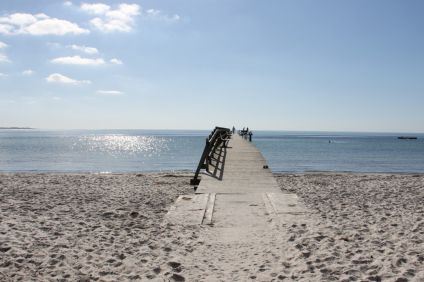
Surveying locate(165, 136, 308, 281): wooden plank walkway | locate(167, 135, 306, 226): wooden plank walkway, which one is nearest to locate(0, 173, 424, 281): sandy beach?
locate(165, 136, 308, 281): wooden plank walkway

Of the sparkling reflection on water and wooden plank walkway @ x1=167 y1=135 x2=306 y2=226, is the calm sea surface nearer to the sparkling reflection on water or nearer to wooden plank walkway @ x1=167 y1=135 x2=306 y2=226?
the sparkling reflection on water

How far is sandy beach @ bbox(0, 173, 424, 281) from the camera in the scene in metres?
4.93

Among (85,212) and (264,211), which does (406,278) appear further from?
(85,212)

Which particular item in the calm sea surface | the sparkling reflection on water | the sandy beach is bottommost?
the sparkling reflection on water

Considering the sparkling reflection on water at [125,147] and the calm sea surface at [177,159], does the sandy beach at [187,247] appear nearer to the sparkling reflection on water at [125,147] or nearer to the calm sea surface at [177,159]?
the calm sea surface at [177,159]

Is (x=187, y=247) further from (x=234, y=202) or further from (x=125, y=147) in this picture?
(x=125, y=147)

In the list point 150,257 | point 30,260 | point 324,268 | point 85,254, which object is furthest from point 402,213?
point 30,260

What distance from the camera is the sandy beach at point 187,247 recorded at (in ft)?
16.2

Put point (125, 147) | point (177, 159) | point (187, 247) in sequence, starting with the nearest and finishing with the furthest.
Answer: point (187, 247), point (177, 159), point (125, 147)

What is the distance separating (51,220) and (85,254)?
2.37m

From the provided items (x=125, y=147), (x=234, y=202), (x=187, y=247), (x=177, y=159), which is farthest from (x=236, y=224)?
(x=125, y=147)

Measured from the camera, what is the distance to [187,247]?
6184mm

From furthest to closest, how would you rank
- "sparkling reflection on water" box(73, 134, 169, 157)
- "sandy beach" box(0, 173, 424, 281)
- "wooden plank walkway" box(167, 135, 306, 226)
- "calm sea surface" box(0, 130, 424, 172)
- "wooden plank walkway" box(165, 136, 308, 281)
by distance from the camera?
"sparkling reflection on water" box(73, 134, 169, 157), "calm sea surface" box(0, 130, 424, 172), "wooden plank walkway" box(167, 135, 306, 226), "wooden plank walkway" box(165, 136, 308, 281), "sandy beach" box(0, 173, 424, 281)

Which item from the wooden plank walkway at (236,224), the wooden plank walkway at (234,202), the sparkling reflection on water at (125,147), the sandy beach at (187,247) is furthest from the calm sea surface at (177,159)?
the sandy beach at (187,247)
